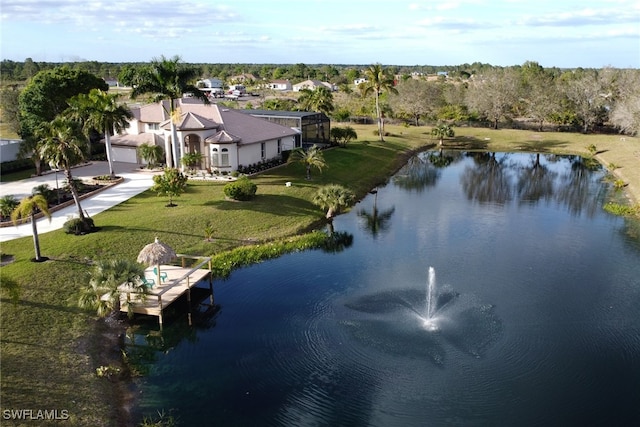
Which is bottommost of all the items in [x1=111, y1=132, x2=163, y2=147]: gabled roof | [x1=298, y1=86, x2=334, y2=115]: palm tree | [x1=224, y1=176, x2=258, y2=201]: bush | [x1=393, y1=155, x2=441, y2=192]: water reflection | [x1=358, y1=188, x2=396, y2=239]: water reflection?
[x1=358, y1=188, x2=396, y2=239]: water reflection

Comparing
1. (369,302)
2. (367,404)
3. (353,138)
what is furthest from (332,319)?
(353,138)

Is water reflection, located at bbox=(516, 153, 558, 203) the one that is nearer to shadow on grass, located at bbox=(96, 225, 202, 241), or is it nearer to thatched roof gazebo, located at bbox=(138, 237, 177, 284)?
shadow on grass, located at bbox=(96, 225, 202, 241)

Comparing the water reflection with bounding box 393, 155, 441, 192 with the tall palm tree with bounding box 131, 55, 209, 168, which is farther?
the water reflection with bounding box 393, 155, 441, 192

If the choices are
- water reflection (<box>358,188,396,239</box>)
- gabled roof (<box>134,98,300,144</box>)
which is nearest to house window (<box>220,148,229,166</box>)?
gabled roof (<box>134,98,300,144</box>)

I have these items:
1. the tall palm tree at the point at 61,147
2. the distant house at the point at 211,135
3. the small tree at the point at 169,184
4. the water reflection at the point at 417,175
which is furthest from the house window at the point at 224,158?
the water reflection at the point at 417,175

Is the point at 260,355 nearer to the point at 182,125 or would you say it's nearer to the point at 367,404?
the point at 367,404

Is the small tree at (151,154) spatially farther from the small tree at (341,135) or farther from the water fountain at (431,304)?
the water fountain at (431,304)
